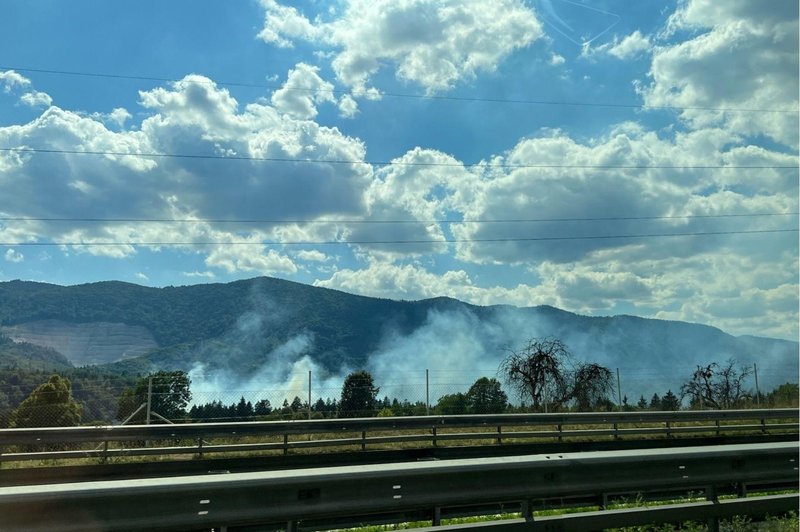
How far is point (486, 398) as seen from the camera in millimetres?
29828

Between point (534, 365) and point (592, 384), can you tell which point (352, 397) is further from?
point (592, 384)

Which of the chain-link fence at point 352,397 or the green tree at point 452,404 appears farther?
the green tree at point 452,404

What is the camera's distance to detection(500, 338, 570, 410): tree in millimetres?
30625

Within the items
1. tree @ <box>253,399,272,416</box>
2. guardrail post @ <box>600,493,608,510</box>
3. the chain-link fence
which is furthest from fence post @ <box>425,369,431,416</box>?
guardrail post @ <box>600,493,608,510</box>

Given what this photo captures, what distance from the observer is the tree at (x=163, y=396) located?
20516 mm

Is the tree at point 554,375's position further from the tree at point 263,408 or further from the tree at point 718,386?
the tree at point 263,408

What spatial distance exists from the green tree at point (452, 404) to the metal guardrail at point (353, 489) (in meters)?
17.7

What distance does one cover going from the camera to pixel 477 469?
5.29 meters

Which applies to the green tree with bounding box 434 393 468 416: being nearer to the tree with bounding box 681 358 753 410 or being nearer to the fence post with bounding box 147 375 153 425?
the fence post with bounding box 147 375 153 425

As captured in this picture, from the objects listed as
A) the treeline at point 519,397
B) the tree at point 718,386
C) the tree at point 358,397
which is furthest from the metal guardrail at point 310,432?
the tree at point 718,386

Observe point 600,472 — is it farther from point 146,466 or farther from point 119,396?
point 119,396

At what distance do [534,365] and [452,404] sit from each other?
646 centimetres

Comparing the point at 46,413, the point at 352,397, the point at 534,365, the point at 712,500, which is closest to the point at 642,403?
the point at 534,365

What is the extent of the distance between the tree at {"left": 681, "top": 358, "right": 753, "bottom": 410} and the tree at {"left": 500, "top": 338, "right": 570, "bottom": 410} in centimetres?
643
